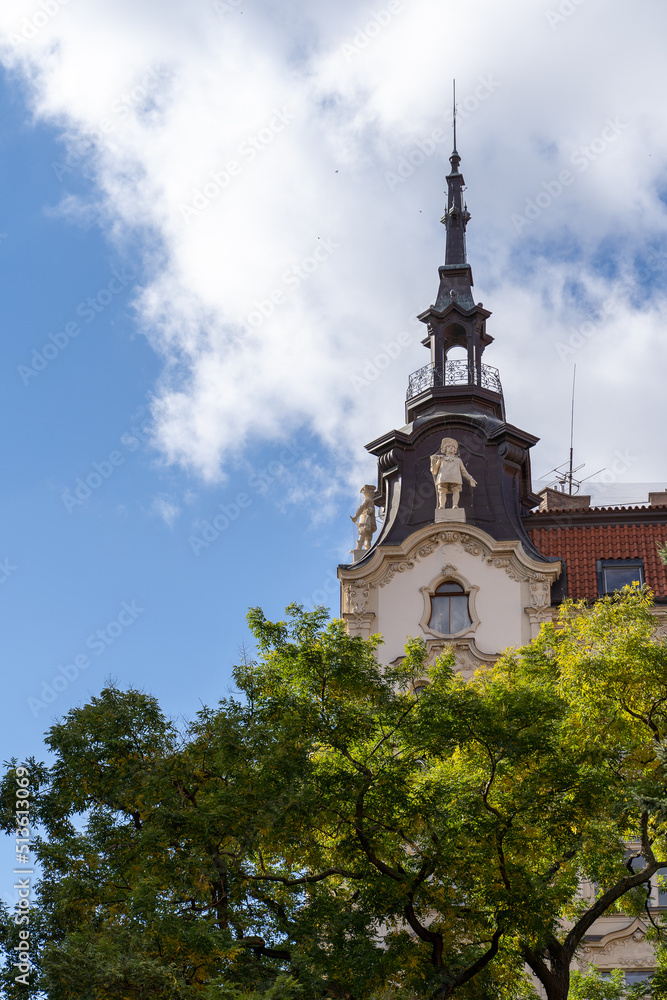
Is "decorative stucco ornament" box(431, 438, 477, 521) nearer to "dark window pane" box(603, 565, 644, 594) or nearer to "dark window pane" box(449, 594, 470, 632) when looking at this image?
"dark window pane" box(449, 594, 470, 632)

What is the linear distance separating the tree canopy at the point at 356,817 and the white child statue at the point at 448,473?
1287cm

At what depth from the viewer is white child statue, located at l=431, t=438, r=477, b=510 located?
32.9 meters

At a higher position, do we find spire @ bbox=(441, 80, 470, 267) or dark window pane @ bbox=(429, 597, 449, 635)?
spire @ bbox=(441, 80, 470, 267)

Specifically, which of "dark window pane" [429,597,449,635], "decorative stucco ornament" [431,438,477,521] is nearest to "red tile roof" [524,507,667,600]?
"decorative stucco ornament" [431,438,477,521]

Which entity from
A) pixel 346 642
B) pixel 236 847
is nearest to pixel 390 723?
pixel 346 642

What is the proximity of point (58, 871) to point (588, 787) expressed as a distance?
772 cm

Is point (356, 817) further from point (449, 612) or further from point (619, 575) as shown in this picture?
point (619, 575)

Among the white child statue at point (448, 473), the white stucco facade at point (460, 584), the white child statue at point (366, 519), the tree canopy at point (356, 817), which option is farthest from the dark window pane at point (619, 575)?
the tree canopy at point (356, 817)

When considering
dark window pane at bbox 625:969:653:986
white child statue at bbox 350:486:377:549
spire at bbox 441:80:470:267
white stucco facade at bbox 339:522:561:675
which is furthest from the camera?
spire at bbox 441:80:470:267

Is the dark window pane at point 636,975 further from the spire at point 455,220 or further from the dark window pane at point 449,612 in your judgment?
the spire at point 455,220

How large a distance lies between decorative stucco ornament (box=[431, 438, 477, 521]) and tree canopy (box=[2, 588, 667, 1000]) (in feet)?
41.8

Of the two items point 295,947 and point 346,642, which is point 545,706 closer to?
point 346,642

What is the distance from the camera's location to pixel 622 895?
1991 centimetres

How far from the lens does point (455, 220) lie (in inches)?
1630
